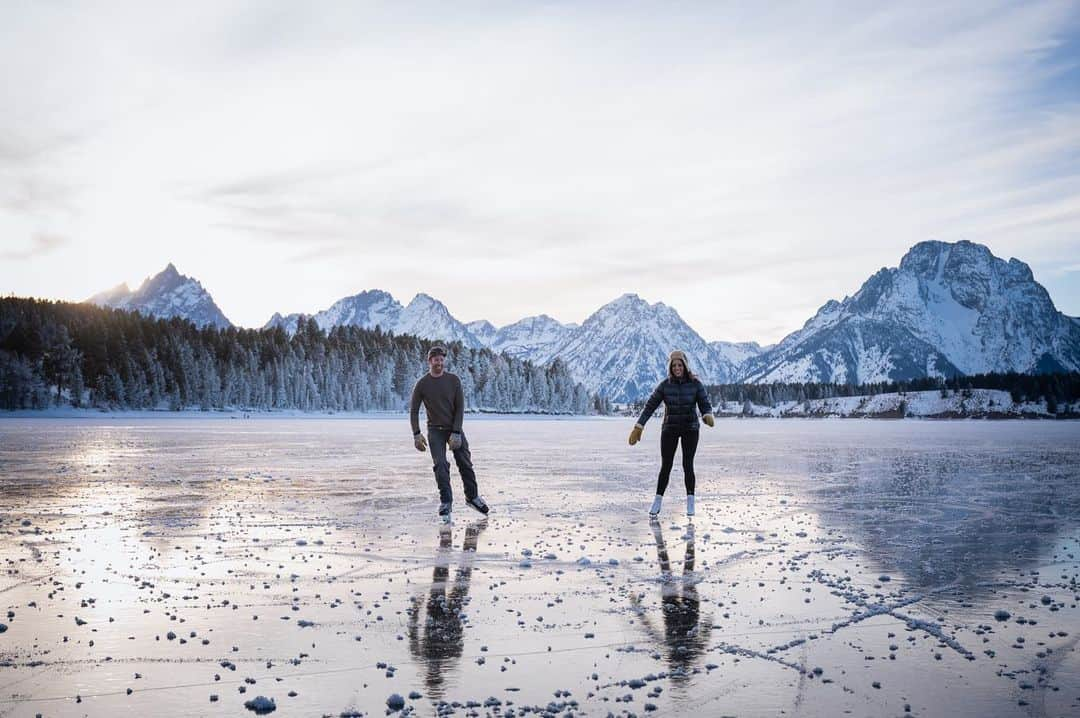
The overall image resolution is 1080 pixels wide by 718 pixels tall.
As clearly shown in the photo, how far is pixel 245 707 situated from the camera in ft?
17.5

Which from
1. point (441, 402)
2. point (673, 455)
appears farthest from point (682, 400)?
point (441, 402)

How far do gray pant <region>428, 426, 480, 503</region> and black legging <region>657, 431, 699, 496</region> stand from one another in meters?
3.64

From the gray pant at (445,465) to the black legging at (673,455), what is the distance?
3.64 meters

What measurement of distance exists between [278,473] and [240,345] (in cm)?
14523

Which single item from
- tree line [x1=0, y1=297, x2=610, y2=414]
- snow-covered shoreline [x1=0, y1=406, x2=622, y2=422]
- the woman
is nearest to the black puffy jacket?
the woman

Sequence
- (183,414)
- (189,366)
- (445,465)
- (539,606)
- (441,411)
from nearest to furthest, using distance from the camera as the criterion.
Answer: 1. (539,606)
2. (445,465)
3. (441,411)
4. (183,414)
5. (189,366)

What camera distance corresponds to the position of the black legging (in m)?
15.4

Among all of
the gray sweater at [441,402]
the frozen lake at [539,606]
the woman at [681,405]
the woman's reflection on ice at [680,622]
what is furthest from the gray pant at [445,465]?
the woman's reflection on ice at [680,622]

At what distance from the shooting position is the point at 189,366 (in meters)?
138

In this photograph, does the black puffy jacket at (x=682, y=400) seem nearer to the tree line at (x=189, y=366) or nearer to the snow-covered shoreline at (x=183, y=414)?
the snow-covered shoreline at (x=183, y=414)

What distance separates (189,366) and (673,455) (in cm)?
13848

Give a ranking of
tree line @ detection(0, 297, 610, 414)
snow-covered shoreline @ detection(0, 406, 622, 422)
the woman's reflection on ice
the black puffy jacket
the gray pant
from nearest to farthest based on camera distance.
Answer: the woman's reflection on ice, the gray pant, the black puffy jacket, snow-covered shoreline @ detection(0, 406, 622, 422), tree line @ detection(0, 297, 610, 414)

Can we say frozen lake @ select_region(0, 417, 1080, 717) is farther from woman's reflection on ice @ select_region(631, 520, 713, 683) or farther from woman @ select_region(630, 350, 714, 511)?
woman @ select_region(630, 350, 714, 511)

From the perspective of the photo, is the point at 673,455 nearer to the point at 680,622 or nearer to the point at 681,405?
the point at 681,405
